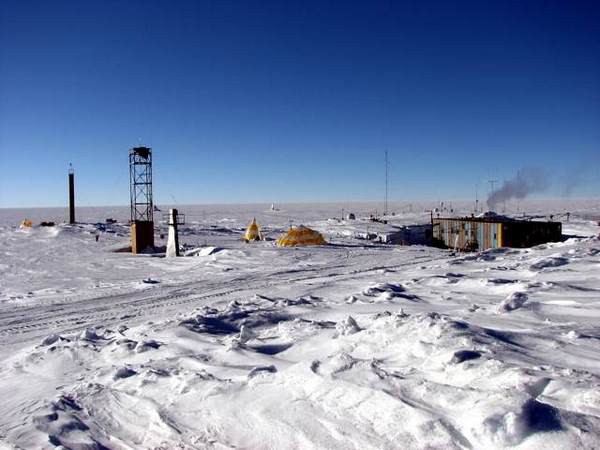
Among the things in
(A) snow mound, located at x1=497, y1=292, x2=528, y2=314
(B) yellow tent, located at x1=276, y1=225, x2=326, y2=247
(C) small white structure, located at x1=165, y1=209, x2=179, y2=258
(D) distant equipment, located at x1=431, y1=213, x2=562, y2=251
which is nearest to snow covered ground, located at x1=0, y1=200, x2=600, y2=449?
(A) snow mound, located at x1=497, y1=292, x2=528, y2=314

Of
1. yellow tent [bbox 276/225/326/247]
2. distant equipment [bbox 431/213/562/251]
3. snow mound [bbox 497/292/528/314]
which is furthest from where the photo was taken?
yellow tent [bbox 276/225/326/247]

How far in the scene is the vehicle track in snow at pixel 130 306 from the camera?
10.1 meters

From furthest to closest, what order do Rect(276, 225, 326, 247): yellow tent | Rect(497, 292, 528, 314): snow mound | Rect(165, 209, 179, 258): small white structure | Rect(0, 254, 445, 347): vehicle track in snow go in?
Rect(276, 225, 326, 247): yellow tent, Rect(165, 209, 179, 258): small white structure, Rect(0, 254, 445, 347): vehicle track in snow, Rect(497, 292, 528, 314): snow mound

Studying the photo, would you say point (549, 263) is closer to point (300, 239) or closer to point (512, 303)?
point (512, 303)

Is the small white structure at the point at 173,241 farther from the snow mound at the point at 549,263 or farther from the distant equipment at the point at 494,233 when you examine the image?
the snow mound at the point at 549,263

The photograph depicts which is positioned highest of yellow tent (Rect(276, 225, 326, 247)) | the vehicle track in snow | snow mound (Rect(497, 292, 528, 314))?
snow mound (Rect(497, 292, 528, 314))

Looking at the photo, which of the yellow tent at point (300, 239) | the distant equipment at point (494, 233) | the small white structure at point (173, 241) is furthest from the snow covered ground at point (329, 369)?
the yellow tent at point (300, 239)

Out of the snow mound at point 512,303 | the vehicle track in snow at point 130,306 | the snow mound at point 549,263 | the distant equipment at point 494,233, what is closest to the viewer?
the snow mound at point 512,303

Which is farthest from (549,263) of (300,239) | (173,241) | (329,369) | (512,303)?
(173,241)

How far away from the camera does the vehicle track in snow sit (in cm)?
1013

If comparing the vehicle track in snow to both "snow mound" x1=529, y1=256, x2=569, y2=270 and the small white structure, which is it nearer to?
"snow mound" x1=529, y1=256, x2=569, y2=270

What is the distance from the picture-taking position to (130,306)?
40.0 ft

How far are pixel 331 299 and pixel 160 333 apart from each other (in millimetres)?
3686

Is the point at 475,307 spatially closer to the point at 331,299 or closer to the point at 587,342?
the point at 587,342
